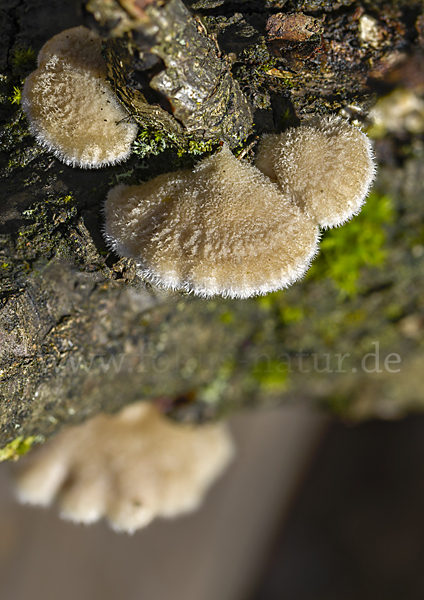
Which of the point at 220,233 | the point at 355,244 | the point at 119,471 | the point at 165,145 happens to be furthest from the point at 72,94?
the point at 119,471

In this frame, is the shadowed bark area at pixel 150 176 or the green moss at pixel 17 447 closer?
the shadowed bark area at pixel 150 176

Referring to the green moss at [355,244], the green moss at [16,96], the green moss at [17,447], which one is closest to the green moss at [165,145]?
the green moss at [16,96]

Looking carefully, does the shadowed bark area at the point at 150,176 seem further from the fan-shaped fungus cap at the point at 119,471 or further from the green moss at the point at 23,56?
the fan-shaped fungus cap at the point at 119,471

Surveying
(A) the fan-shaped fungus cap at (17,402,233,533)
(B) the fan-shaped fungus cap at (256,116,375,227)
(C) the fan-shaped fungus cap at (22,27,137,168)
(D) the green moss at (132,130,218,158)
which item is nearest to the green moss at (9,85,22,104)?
(C) the fan-shaped fungus cap at (22,27,137,168)

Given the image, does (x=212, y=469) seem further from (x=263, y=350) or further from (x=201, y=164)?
(x=201, y=164)

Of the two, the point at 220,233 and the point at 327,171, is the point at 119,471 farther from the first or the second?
the point at 327,171

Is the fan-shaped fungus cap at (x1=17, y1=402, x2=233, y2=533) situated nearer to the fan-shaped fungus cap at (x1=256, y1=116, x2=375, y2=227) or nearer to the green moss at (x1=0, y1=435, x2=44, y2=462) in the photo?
the green moss at (x1=0, y1=435, x2=44, y2=462)
